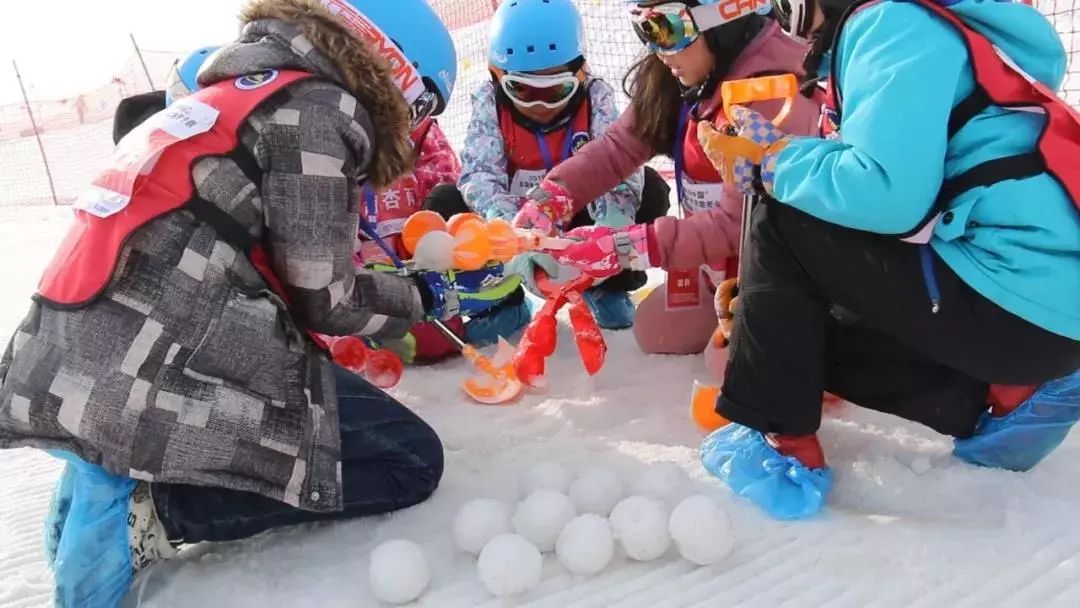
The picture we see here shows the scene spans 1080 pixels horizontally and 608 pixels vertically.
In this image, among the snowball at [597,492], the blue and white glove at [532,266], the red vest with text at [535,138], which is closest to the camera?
the snowball at [597,492]

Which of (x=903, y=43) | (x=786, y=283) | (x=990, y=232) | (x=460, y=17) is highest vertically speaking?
(x=903, y=43)

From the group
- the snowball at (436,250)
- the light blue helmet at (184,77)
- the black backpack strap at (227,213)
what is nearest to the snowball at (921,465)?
the snowball at (436,250)

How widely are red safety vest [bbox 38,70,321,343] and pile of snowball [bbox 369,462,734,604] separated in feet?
2.22

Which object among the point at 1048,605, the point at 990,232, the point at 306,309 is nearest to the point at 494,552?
the point at 306,309

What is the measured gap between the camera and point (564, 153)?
3129 millimetres

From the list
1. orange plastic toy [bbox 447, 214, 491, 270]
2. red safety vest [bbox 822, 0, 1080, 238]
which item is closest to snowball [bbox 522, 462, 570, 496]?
orange plastic toy [bbox 447, 214, 491, 270]

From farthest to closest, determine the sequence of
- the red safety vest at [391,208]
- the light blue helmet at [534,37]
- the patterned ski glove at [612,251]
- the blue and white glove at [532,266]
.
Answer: the light blue helmet at [534,37]
the red safety vest at [391,208]
the blue and white glove at [532,266]
the patterned ski glove at [612,251]

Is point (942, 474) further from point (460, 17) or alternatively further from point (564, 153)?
point (460, 17)

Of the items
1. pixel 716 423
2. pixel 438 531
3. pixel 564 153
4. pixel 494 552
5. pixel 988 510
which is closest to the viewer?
pixel 494 552

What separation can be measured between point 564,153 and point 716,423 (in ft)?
4.74

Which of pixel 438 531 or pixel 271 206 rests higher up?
pixel 271 206

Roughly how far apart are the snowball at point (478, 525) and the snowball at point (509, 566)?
95 mm

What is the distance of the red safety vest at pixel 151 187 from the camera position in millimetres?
1393

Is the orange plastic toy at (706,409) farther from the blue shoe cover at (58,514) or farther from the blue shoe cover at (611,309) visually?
the blue shoe cover at (58,514)
